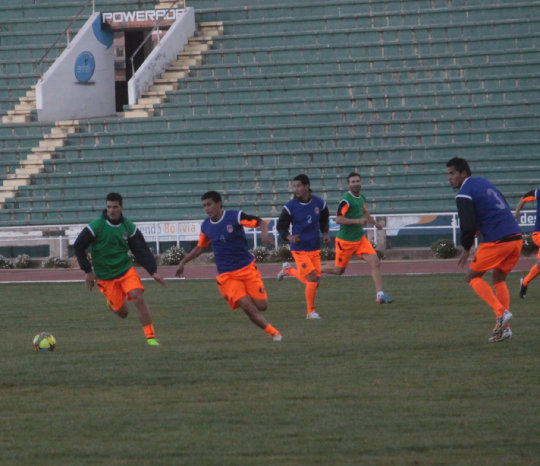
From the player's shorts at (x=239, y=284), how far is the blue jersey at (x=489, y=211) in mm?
2691

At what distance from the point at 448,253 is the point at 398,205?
2964mm

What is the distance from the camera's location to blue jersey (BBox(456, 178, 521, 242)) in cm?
1241

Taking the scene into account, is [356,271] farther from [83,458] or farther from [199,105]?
[83,458]

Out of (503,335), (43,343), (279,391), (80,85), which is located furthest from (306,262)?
(80,85)

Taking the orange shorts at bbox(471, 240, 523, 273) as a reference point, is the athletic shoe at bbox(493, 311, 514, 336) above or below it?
below

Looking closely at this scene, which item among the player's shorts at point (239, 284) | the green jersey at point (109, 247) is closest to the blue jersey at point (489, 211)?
the player's shorts at point (239, 284)

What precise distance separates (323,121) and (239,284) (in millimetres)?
20735

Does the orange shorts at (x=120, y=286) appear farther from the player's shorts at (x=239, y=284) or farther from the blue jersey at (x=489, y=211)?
the blue jersey at (x=489, y=211)

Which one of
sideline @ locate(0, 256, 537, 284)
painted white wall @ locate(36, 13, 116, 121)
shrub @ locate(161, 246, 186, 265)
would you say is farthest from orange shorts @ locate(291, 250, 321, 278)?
painted white wall @ locate(36, 13, 116, 121)

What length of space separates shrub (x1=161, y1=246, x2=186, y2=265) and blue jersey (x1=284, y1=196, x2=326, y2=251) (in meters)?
13.2

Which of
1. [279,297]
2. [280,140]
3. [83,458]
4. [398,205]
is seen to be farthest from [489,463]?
[280,140]

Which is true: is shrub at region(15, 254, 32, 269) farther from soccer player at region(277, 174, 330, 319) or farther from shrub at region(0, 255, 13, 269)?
soccer player at region(277, 174, 330, 319)

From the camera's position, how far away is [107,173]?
33.7 meters

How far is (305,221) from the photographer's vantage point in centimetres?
1680
